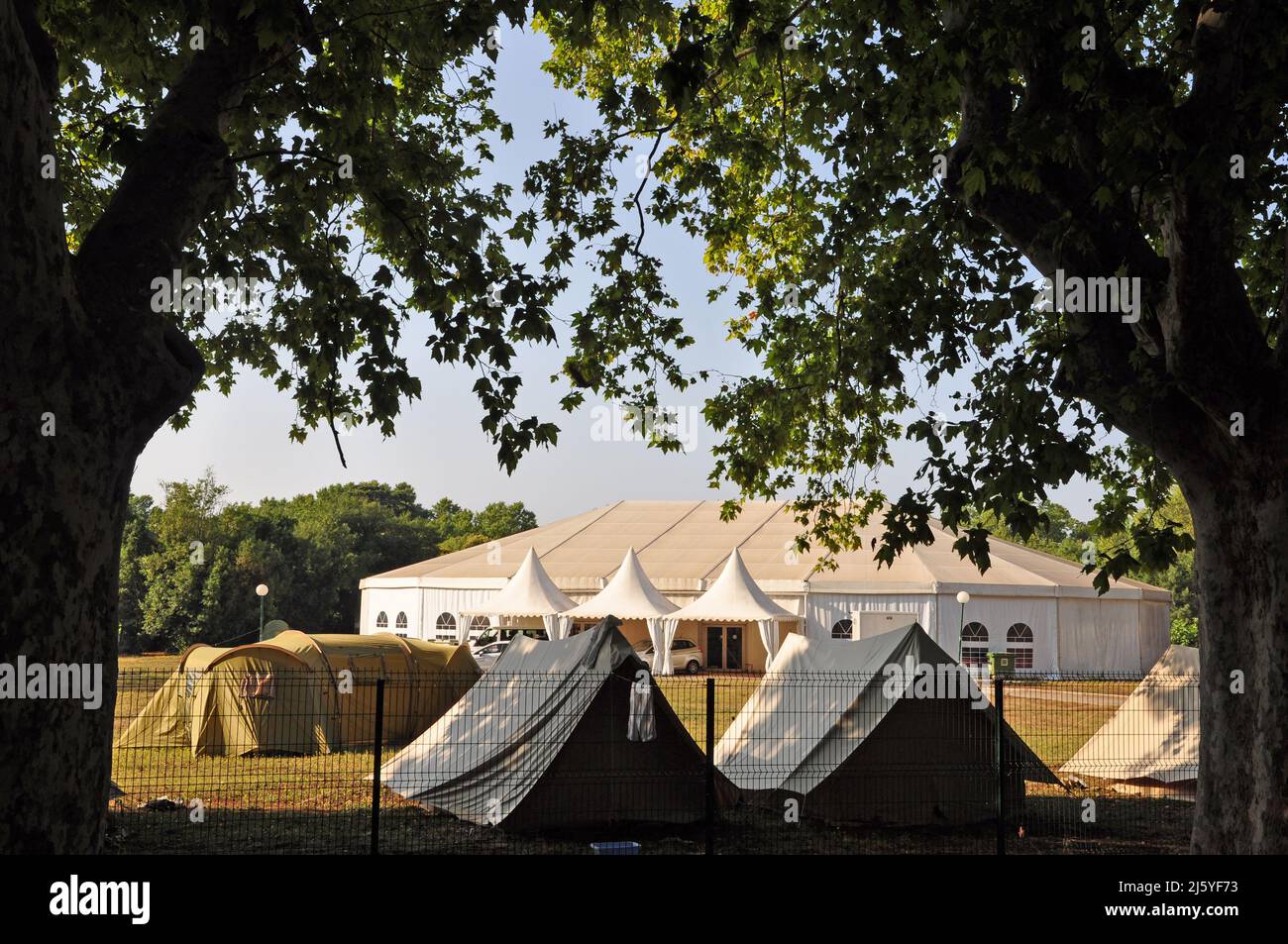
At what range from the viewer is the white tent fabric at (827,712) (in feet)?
41.7

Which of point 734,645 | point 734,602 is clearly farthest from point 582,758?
point 734,645

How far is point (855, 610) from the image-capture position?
40.2 metres

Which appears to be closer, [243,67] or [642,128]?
[243,67]

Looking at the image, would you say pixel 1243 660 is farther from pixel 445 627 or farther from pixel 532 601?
pixel 445 627

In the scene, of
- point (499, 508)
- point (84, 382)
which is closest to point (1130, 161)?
point (84, 382)

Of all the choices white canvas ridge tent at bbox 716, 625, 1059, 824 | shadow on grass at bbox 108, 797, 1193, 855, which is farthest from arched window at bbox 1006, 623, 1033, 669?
white canvas ridge tent at bbox 716, 625, 1059, 824

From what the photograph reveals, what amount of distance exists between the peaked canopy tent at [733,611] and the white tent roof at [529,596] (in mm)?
3994

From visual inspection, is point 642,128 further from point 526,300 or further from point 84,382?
point 84,382

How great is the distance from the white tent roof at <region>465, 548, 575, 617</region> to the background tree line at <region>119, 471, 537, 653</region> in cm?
1495

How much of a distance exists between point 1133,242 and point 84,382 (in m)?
7.71

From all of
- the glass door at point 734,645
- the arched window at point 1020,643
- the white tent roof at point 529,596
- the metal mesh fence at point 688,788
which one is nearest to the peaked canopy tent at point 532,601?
the white tent roof at point 529,596

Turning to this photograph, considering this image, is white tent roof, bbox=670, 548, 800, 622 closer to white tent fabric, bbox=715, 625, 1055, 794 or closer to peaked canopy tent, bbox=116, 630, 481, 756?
peaked canopy tent, bbox=116, 630, 481, 756

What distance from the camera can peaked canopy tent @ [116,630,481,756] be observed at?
18.0 meters
